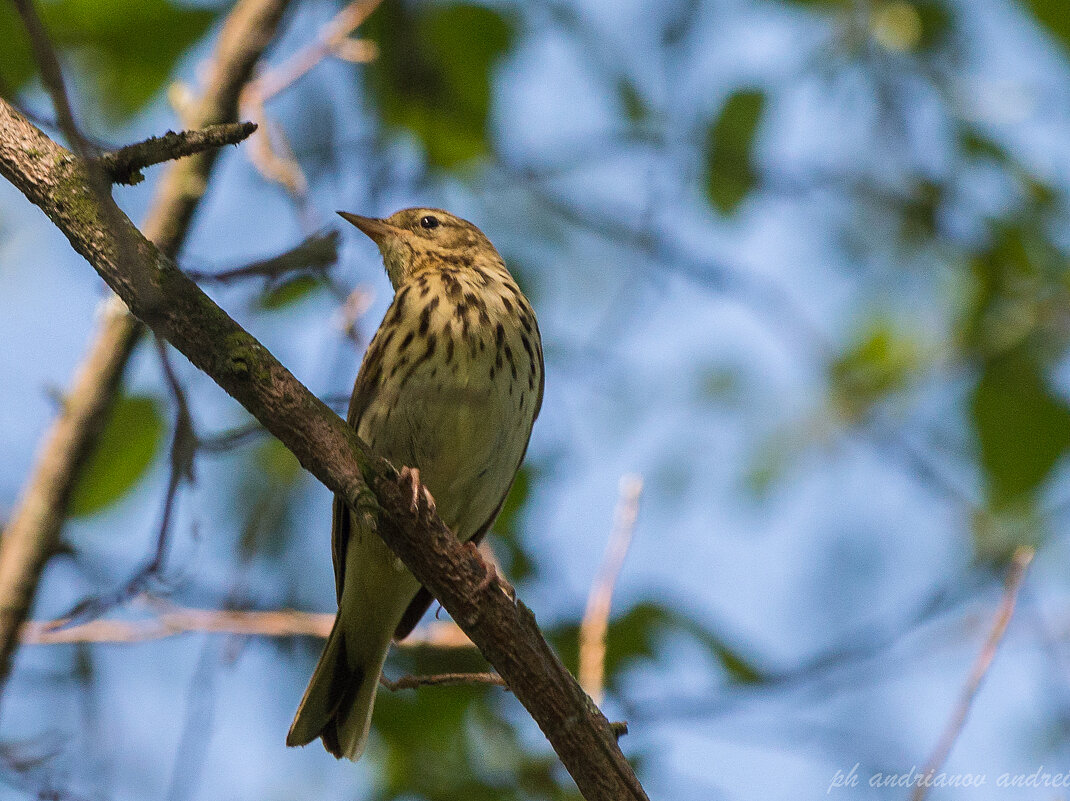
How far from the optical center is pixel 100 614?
3.74 metres

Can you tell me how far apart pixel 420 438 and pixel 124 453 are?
1.32m

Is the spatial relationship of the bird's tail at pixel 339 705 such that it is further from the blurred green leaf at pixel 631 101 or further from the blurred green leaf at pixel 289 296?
the blurred green leaf at pixel 631 101

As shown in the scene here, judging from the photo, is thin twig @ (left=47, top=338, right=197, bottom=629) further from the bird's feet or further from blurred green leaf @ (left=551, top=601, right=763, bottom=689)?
blurred green leaf @ (left=551, top=601, right=763, bottom=689)

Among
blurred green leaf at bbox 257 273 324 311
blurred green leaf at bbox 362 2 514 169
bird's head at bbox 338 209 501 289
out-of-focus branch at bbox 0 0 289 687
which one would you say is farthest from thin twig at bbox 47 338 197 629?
blurred green leaf at bbox 362 2 514 169

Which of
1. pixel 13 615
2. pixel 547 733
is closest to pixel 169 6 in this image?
→ pixel 13 615

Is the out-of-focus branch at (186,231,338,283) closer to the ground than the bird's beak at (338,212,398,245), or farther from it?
closer to the ground

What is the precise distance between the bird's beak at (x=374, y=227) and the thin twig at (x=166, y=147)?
9.28 feet

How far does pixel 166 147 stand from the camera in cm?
254

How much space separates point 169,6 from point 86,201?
104 inches

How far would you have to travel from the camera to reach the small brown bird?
4266 millimetres

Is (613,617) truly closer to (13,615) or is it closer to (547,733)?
(547,733)

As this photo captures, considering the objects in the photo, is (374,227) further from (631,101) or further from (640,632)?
(640,632)

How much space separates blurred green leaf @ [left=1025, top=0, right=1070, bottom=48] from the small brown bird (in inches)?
88.4

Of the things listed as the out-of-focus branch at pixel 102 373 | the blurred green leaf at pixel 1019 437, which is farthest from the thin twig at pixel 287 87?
the blurred green leaf at pixel 1019 437
